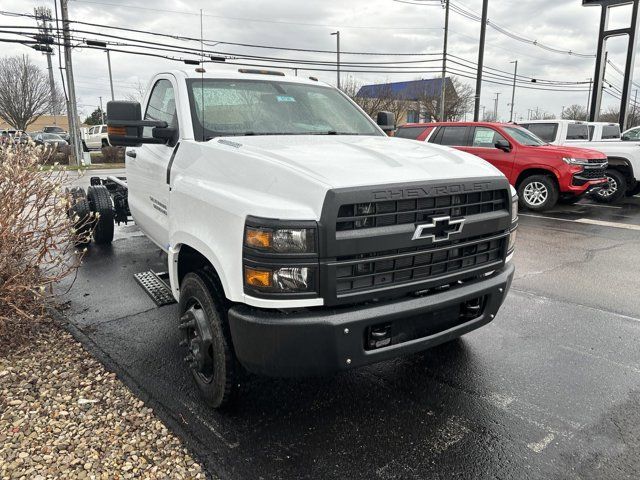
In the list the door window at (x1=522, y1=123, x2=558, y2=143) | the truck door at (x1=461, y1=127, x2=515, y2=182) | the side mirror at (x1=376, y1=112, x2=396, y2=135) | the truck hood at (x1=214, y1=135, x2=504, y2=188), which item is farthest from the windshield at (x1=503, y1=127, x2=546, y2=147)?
the truck hood at (x1=214, y1=135, x2=504, y2=188)

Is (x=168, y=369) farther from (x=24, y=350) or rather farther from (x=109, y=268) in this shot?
(x=109, y=268)

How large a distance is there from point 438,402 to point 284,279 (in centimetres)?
151

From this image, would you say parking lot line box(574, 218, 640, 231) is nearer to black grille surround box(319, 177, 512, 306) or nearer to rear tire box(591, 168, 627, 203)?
rear tire box(591, 168, 627, 203)

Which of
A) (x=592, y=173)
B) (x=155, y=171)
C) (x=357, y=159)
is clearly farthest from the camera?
(x=592, y=173)

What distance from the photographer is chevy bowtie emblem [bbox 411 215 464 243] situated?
8.33ft

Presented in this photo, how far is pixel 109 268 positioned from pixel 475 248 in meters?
4.78

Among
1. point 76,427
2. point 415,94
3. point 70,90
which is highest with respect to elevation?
point 415,94

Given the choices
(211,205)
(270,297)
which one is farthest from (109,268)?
(270,297)

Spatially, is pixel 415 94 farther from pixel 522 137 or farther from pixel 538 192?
pixel 538 192

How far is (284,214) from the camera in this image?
7.57 feet

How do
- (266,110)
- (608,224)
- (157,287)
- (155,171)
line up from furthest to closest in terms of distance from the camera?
(608,224), (157,287), (155,171), (266,110)

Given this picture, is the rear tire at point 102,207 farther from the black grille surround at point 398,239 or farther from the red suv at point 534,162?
the red suv at point 534,162

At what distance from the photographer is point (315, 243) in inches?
90.3

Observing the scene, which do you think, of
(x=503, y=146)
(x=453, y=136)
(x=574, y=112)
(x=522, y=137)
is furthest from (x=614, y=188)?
(x=574, y=112)
